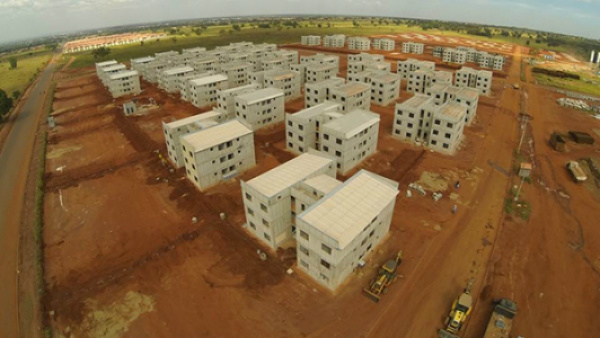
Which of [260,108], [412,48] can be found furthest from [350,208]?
[412,48]

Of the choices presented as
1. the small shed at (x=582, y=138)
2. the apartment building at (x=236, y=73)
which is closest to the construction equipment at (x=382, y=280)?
the small shed at (x=582, y=138)

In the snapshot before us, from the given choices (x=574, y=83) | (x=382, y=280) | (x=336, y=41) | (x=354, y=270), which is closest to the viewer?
(x=382, y=280)

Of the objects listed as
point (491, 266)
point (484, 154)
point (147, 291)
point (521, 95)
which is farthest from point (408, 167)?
point (521, 95)

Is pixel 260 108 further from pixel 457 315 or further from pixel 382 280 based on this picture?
pixel 457 315

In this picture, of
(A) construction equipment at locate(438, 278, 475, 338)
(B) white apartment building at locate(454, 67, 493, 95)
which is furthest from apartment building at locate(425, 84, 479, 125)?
(A) construction equipment at locate(438, 278, 475, 338)

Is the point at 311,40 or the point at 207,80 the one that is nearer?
the point at 207,80

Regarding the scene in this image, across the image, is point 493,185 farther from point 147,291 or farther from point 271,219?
point 147,291
